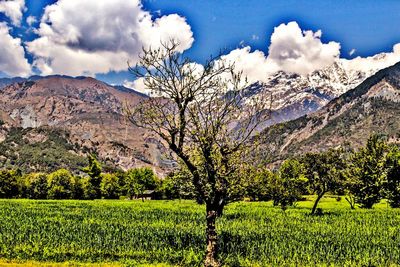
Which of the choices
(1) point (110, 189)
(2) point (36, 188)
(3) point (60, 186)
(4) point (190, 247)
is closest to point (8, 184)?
(2) point (36, 188)

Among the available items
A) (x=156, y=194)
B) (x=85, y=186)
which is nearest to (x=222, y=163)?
(x=85, y=186)

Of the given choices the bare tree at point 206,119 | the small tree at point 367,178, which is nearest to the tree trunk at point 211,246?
the bare tree at point 206,119

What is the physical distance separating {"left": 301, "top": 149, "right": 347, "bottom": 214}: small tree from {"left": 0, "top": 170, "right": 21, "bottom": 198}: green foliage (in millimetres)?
120228

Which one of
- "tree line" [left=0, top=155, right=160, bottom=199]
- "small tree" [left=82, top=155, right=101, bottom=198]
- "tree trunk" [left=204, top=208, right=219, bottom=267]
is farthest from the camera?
"small tree" [left=82, top=155, right=101, bottom=198]

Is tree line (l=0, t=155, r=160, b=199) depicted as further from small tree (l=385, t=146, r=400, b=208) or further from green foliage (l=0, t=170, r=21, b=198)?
small tree (l=385, t=146, r=400, b=208)

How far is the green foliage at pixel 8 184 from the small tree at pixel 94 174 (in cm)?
2718

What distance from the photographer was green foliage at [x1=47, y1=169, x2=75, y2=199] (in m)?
151

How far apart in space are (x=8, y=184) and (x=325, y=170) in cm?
12433

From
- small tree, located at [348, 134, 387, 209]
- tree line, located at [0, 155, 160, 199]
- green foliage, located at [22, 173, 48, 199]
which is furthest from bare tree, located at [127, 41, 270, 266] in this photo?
green foliage, located at [22, 173, 48, 199]

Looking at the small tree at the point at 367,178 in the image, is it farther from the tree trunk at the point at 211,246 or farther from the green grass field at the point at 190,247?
the tree trunk at the point at 211,246

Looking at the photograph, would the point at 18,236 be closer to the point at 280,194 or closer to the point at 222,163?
the point at 222,163

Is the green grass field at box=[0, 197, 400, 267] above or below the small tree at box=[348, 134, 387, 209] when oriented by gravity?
below

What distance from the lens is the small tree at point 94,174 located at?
496 ft

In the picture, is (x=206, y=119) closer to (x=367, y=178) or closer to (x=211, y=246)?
(x=211, y=246)
